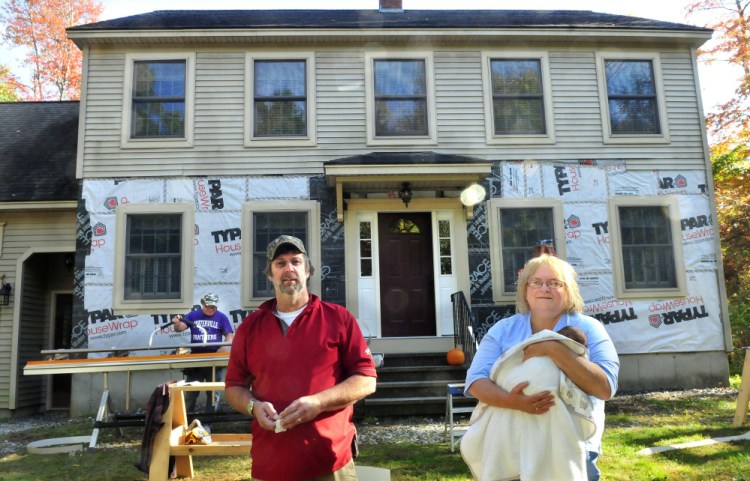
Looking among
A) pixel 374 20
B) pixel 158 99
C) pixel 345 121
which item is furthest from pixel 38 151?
pixel 374 20

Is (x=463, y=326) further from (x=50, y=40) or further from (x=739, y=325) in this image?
(x=50, y=40)

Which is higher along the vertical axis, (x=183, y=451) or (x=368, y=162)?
(x=368, y=162)

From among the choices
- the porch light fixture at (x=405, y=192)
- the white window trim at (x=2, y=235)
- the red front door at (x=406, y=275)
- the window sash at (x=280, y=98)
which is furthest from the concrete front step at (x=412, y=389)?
the white window trim at (x=2, y=235)

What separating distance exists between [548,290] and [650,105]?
29.3ft

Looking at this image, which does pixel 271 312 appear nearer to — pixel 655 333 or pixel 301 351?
pixel 301 351

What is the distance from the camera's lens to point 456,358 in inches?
304

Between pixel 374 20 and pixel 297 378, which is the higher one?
pixel 374 20

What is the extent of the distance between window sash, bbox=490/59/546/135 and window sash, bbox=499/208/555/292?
1.38 meters

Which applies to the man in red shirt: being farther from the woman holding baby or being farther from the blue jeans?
the blue jeans

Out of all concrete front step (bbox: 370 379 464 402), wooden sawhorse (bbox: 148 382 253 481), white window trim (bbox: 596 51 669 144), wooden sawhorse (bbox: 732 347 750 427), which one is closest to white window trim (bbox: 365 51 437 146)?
white window trim (bbox: 596 51 669 144)

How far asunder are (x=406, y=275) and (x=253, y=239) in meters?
2.51

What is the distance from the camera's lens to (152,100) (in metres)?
9.33

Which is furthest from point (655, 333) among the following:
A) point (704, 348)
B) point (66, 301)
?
point (66, 301)

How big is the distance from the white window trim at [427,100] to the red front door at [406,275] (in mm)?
1205
